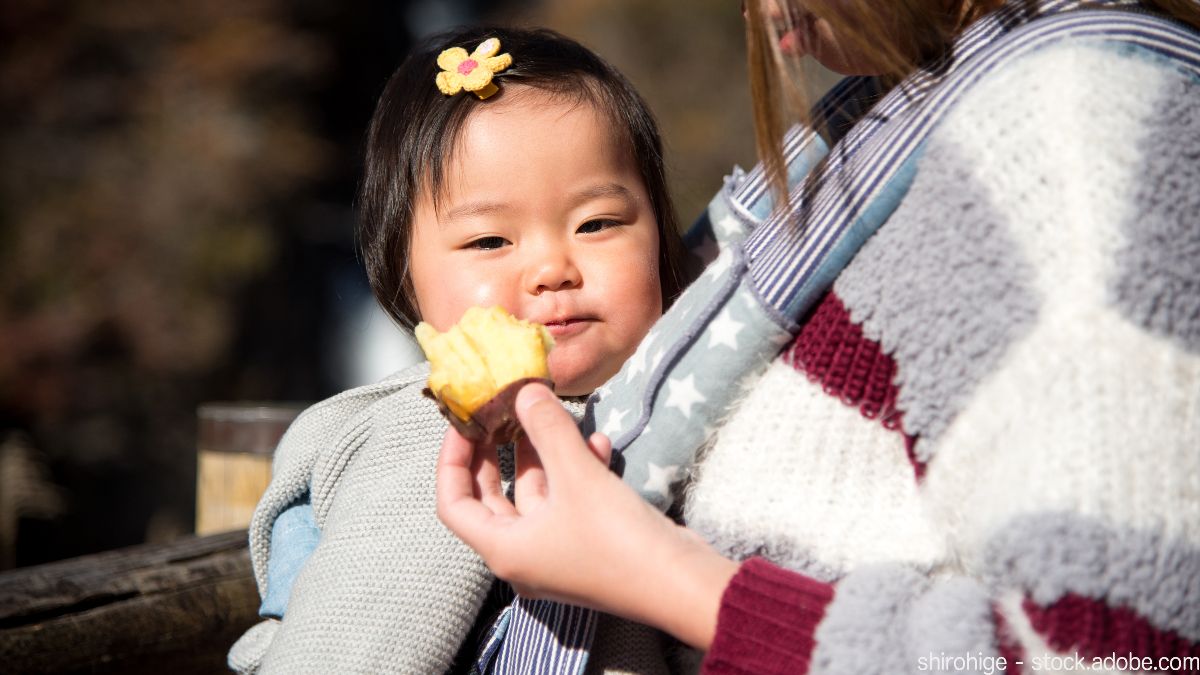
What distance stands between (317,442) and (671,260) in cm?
75

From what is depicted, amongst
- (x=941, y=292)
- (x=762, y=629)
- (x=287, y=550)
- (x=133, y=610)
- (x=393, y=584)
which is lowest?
(x=133, y=610)

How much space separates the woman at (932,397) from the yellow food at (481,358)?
6cm

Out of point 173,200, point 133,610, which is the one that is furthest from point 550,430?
point 173,200

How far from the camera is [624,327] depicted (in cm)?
168

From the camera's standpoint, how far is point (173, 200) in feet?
25.3

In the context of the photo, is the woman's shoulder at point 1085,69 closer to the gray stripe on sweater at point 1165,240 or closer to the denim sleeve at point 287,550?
the gray stripe on sweater at point 1165,240

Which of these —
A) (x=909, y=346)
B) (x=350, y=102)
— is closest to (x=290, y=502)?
(x=909, y=346)

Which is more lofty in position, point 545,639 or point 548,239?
point 548,239

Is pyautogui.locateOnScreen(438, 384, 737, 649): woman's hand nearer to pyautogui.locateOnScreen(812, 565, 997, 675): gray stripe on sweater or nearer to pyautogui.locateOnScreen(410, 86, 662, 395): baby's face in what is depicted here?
pyautogui.locateOnScreen(812, 565, 997, 675): gray stripe on sweater

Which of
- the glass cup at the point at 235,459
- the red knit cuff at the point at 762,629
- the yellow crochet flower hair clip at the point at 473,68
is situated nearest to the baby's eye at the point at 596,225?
the yellow crochet flower hair clip at the point at 473,68

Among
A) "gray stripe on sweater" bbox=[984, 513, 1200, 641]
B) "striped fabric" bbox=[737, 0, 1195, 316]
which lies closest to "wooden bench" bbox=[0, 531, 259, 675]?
"striped fabric" bbox=[737, 0, 1195, 316]

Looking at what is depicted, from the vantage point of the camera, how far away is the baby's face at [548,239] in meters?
1.63

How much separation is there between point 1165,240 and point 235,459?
237cm

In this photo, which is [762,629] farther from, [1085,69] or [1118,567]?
[1085,69]
